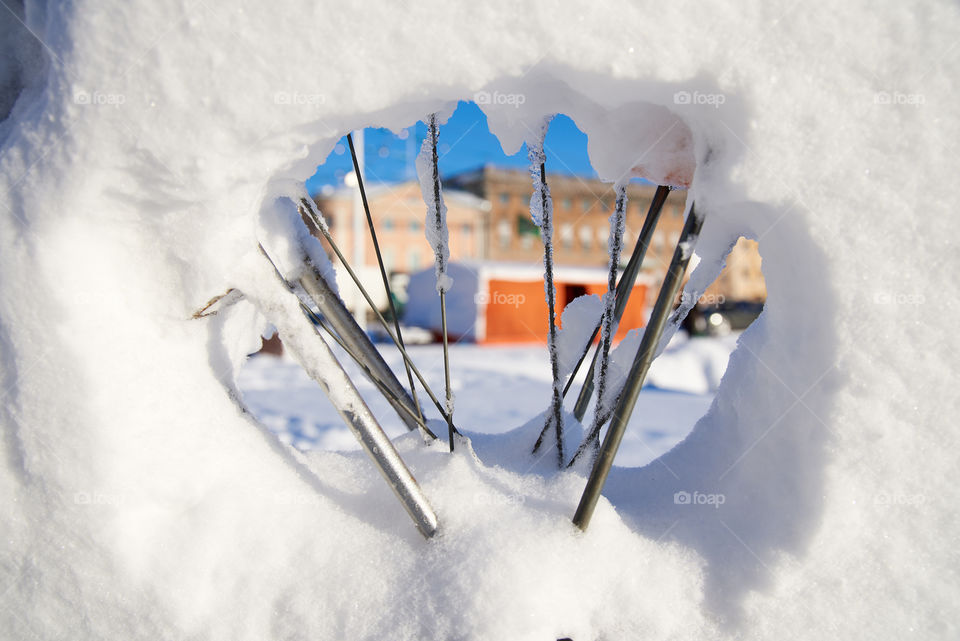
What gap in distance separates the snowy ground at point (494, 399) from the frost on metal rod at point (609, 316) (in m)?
1.67

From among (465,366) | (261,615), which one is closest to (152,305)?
(261,615)

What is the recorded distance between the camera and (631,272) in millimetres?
1416

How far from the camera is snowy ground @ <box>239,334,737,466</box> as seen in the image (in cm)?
378

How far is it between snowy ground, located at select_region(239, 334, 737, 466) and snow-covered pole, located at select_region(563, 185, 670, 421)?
1456 millimetres

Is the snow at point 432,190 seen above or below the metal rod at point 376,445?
above

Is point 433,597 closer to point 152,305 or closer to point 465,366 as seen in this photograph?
point 152,305

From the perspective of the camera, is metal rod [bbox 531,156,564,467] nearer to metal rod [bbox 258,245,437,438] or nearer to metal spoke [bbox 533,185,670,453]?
metal spoke [bbox 533,185,670,453]

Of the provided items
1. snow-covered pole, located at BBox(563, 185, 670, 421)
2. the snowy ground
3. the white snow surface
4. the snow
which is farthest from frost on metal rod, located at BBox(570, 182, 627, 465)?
the snowy ground

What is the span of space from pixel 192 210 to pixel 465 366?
6.34 metres

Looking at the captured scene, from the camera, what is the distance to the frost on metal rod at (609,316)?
4.23 ft

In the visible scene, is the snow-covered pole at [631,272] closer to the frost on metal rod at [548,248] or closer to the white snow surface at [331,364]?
the frost on metal rod at [548,248]

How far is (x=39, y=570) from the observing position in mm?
947

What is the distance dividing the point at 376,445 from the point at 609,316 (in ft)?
1.97

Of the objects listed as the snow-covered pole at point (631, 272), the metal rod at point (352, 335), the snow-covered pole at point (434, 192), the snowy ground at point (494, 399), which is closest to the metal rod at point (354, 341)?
the metal rod at point (352, 335)
